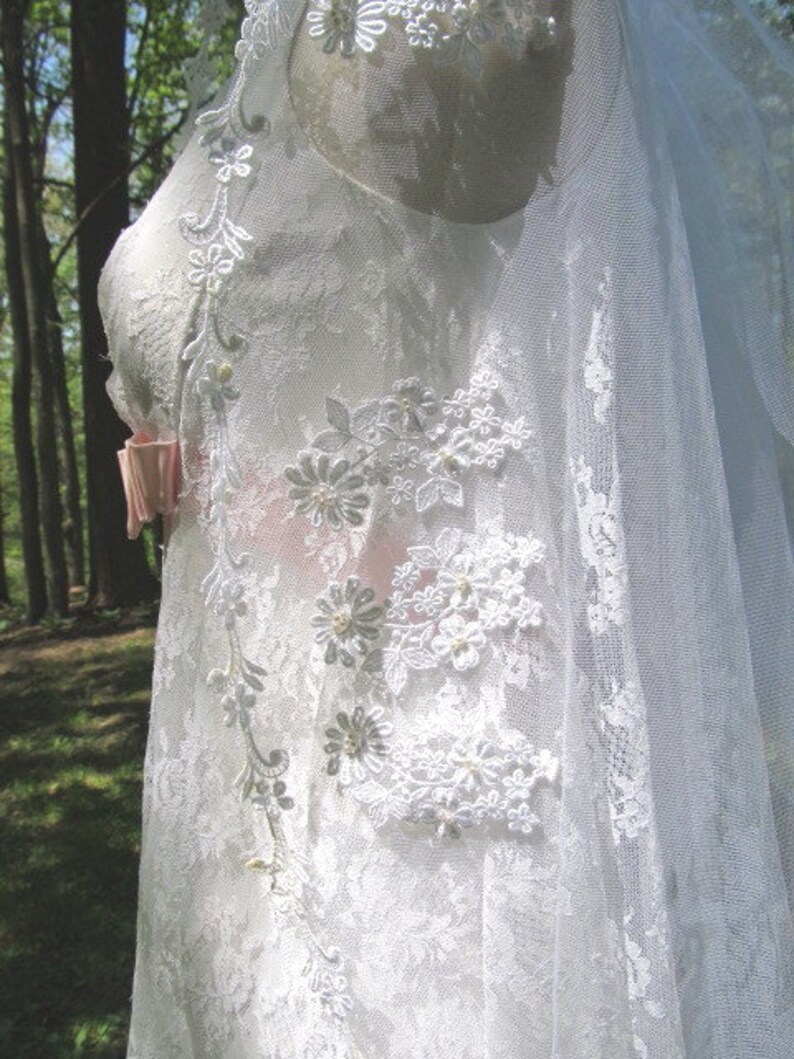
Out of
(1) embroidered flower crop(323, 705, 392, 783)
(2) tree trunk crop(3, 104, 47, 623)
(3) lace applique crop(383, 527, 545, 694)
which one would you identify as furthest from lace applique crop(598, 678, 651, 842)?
(2) tree trunk crop(3, 104, 47, 623)

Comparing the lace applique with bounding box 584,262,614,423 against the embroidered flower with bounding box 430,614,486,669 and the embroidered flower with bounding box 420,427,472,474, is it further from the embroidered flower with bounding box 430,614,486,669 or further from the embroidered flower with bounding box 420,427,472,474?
the embroidered flower with bounding box 430,614,486,669

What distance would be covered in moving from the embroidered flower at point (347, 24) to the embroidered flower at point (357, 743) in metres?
0.64

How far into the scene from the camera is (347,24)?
92 cm

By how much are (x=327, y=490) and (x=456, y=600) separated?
170 mm

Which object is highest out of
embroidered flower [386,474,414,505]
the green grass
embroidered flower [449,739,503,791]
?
embroidered flower [386,474,414,505]

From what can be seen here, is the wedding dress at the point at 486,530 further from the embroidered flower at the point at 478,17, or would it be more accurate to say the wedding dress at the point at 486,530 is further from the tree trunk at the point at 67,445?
the tree trunk at the point at 67,445

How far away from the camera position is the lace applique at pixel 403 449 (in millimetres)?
934

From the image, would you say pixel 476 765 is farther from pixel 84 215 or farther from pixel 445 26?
pixel 84 215

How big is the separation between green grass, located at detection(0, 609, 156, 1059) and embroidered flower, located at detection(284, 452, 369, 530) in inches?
74.7

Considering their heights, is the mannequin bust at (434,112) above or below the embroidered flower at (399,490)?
above

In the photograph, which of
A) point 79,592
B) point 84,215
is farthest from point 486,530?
point 79,592

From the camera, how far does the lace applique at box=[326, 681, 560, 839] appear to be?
88cm

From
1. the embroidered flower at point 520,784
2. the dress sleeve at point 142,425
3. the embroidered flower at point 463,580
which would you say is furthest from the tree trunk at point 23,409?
the embroidered flower at point 520,784

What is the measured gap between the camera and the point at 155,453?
1041mm
